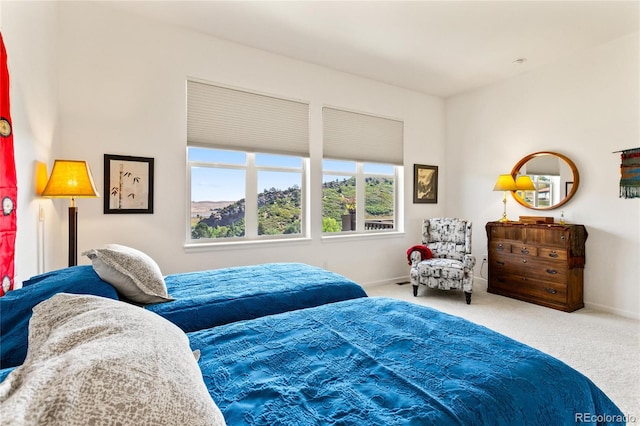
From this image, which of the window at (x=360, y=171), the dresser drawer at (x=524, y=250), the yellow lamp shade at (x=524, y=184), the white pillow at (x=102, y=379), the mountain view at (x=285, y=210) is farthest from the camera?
the window at (x=360, y=171)

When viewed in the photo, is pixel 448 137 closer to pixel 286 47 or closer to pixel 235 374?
pixel 286 47

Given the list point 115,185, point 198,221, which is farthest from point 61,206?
point 198,221

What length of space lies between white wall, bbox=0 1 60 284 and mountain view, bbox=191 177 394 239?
1427 millimetres

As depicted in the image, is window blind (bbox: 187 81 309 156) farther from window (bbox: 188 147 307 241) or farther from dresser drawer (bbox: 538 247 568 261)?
dresser drawer (bbox: 538 247 568 261)

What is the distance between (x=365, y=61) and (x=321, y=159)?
1.37 metres

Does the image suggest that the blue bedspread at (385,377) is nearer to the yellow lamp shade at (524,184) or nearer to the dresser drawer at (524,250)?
the dresser drawer at (524,250)

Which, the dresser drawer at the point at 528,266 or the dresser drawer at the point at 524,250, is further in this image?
the dresser drawer at the point at 524,250

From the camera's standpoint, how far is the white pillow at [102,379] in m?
0.49

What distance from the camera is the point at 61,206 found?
10.0 ft

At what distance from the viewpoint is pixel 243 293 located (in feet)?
6.85

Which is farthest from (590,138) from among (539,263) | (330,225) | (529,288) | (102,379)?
(102,379)


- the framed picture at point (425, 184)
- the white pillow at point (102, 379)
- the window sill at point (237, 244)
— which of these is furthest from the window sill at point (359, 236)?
the white pillow at point (102, 379)

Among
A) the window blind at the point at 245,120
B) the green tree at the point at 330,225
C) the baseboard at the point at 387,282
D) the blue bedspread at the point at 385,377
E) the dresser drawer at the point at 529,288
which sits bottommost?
the baseboard at the point at 387,282

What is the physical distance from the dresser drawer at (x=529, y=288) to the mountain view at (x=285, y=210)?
1.80 m
